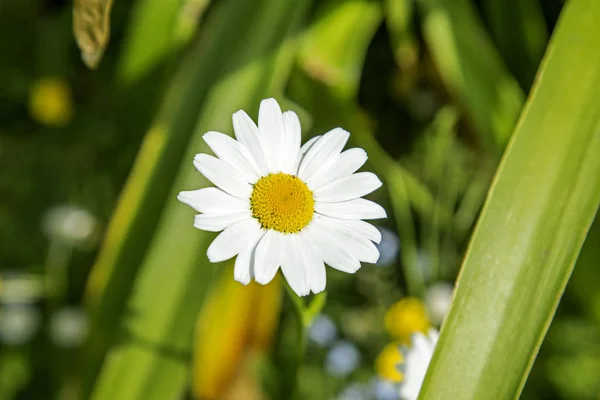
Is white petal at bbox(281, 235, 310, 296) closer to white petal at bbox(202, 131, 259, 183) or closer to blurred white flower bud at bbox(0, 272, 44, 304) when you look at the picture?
white petal at bbox(202, 131, 259, 183)

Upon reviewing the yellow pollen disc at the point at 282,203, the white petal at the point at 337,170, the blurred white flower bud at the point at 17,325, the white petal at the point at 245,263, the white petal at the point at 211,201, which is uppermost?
the white petal at the point at 337,170

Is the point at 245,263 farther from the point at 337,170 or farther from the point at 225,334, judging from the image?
the point at 225,334

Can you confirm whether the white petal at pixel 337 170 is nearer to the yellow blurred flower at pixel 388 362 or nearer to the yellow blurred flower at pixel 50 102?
the yellow blurred flower at pixel 388 362

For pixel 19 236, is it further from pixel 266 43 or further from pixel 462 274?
pixel 462 274

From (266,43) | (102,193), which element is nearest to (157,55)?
(266,43)

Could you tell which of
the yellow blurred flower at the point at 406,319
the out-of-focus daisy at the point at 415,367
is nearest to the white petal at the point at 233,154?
the out-of-focus daisy at the point at 415,367

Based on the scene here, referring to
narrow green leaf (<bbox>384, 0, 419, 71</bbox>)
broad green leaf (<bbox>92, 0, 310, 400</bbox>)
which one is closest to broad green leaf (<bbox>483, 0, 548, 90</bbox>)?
narrow green leaf (<bbox>384, 0, 419, 71</bbox>)
